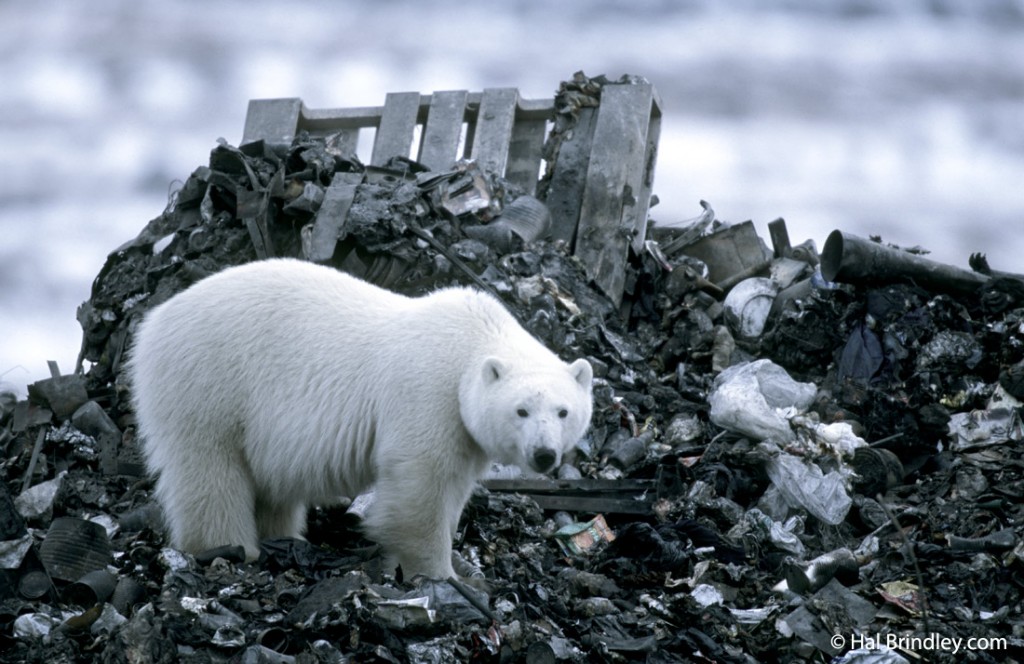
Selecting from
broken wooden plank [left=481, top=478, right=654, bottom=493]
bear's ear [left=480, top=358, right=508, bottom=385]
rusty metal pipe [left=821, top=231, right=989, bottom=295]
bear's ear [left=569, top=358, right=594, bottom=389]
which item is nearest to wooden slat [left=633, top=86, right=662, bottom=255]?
rusty metal pipe [left=821, top=231, right=989, bottom=295]

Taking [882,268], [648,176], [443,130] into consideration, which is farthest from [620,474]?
[443,130]

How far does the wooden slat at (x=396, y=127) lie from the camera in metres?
9.94

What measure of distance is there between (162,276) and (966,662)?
5.99 meters

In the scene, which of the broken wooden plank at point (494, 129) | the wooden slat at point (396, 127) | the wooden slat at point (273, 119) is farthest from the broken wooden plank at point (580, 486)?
the wooden slat at point (273, 119)

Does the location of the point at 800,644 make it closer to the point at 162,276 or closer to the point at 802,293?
the point at 802,293

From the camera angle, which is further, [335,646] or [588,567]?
[588,567]

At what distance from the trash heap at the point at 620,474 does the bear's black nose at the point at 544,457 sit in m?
0.61

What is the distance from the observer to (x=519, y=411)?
5066 mm

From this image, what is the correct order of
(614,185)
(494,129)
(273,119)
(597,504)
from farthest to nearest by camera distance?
(273,119), (494,129), (614,185), (597,504)

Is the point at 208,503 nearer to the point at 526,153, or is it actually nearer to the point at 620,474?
the point at 620,474

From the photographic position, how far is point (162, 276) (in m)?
8.00

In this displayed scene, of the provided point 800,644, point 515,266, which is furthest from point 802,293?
point 800,644

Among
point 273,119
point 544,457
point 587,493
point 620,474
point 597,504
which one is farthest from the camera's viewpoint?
point 273,119

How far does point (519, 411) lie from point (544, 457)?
0.26 meters
